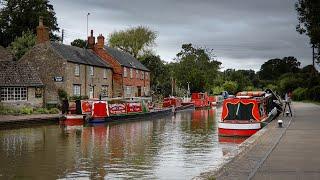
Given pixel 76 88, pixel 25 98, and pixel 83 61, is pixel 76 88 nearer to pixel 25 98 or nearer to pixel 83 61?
pixel 83 61

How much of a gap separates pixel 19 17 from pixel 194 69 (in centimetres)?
3029

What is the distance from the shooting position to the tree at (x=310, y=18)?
33.6 meters

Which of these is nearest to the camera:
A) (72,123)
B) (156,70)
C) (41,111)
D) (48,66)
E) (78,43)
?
(72,123)

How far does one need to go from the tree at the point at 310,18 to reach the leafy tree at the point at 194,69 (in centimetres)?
4905

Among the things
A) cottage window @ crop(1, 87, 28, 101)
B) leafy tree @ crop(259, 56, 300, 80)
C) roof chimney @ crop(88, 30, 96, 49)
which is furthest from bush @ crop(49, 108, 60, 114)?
leafy tree @ crop(259, 56, 300, 80)

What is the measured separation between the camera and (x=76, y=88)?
51.3 m

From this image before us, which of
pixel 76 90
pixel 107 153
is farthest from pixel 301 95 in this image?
pixel 107 153

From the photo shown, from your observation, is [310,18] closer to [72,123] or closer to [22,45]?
[72,123]

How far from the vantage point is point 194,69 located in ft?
285

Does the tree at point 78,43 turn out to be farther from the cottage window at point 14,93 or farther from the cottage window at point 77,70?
the cottage window at point 14,93

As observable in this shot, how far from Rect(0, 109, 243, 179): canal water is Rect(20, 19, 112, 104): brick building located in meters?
17.0

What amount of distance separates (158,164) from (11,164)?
5.19m

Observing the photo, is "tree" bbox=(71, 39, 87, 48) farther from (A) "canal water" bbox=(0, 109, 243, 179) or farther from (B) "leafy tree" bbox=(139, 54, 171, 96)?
(A) "canal water" bbox=(0, 109, 243, 179)

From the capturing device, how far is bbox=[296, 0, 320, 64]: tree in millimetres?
33644
